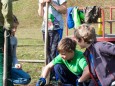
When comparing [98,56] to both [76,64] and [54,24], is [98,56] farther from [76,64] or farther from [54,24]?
[54,24]

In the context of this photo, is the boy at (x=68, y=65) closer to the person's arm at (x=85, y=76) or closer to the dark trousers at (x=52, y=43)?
the person's arm at (x=85, y=76)

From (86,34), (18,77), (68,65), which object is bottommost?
(18,77)

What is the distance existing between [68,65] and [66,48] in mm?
403

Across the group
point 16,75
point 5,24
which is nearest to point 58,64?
point 16,75

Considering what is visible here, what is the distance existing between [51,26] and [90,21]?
4.41m

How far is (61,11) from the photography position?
688 centimetres

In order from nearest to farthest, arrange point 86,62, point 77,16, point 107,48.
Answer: point 107,48 → point 86,62 → point 77,16

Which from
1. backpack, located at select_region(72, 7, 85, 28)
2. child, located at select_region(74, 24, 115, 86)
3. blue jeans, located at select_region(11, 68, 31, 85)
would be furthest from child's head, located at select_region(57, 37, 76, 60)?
backpack, located at select_region(72, 7, 85, 28)

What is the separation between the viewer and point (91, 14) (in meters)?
11.0

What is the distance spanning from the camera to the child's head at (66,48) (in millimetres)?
5662

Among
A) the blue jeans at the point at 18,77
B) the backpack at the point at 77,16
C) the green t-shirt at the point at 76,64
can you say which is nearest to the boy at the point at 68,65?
the green t-shirt at the point at 76,64

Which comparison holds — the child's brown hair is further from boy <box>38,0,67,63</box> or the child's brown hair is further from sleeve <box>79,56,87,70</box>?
boy <box>38,0,67,63</box>

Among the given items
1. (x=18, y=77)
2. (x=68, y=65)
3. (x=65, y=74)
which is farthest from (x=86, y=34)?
(x=18, y=77)

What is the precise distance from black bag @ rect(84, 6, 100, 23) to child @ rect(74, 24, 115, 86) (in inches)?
221
